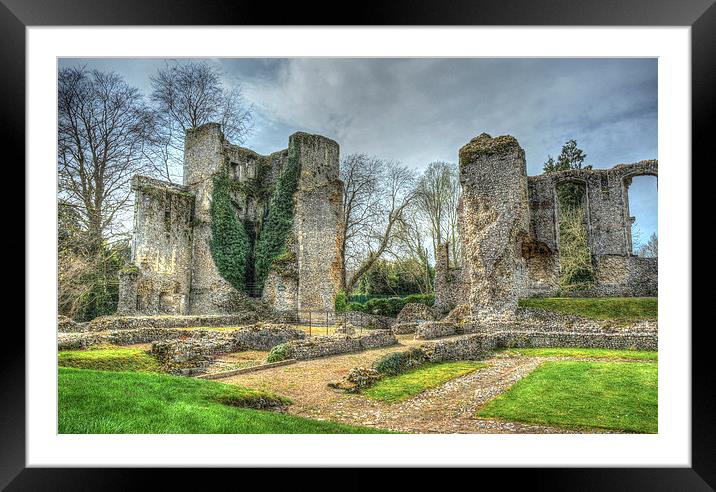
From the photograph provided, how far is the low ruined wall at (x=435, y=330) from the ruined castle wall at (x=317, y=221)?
5166mm

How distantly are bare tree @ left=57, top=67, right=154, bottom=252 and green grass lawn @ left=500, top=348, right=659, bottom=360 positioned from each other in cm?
1294

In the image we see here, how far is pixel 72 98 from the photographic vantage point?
13102mm

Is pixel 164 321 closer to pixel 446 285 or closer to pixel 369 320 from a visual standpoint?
pixel 369 320


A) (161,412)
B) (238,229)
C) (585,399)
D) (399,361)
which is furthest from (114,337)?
(585,399)

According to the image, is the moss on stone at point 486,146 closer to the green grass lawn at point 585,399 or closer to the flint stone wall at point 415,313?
the flint stone wall at point 415,313

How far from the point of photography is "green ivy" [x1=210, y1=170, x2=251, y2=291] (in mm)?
18438

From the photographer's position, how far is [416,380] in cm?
860

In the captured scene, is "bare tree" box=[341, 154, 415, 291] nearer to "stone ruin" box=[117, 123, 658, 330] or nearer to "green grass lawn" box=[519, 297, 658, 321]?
"stone ruin" box=[117, 123, 658, 330]

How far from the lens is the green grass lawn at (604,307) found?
12.9 m

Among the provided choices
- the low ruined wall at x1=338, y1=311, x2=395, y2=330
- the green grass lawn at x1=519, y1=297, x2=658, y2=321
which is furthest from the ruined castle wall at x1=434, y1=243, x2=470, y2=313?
the green grass lawn at x1=519, y1=297, x2=658, y2=321

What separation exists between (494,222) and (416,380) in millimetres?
8107

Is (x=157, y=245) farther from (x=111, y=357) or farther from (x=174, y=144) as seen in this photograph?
(x=111, y=357)

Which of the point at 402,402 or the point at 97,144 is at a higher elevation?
the point at 97,144
